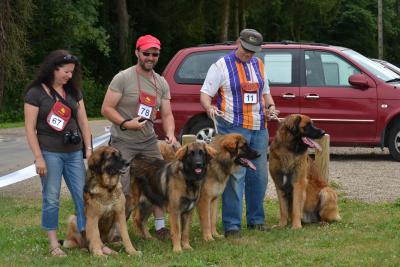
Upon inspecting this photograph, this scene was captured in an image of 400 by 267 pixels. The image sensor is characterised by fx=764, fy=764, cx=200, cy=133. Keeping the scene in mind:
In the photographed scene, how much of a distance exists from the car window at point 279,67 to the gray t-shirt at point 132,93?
21.1 feet

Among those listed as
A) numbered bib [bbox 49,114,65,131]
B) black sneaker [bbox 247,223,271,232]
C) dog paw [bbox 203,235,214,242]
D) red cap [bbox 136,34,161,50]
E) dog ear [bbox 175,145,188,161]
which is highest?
red cap [bbox 136,34,161,50]

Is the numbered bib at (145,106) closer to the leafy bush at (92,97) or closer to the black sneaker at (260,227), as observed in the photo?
the black sneaker at (260,227)

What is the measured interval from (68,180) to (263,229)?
93.6 inches

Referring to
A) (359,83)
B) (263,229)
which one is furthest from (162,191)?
(359,83)

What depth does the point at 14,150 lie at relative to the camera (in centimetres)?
1786

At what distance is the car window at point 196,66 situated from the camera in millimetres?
14148

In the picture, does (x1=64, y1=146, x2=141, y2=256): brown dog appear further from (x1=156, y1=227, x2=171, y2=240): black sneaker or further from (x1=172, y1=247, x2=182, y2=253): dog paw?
(x1=156, y1=227, x2=171, y2=240): black sneaker

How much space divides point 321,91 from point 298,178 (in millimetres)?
5466

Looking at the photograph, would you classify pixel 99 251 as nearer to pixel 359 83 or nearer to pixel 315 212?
pixel 315 212

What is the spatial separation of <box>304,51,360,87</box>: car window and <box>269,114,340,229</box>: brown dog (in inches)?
204

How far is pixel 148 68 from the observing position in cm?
770

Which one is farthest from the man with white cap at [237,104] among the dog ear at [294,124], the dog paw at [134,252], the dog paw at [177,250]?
the dog paw at [134,252]

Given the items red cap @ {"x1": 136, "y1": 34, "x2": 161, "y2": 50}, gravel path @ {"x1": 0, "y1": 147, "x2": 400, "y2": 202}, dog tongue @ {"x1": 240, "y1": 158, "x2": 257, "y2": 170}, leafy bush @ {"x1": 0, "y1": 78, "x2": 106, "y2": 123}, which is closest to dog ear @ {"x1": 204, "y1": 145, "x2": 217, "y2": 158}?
dog tongue @ {"x1": 240, "y1": 158, "x2": 257, "y2": 170}

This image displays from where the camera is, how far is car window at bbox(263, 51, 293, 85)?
1405 cm
